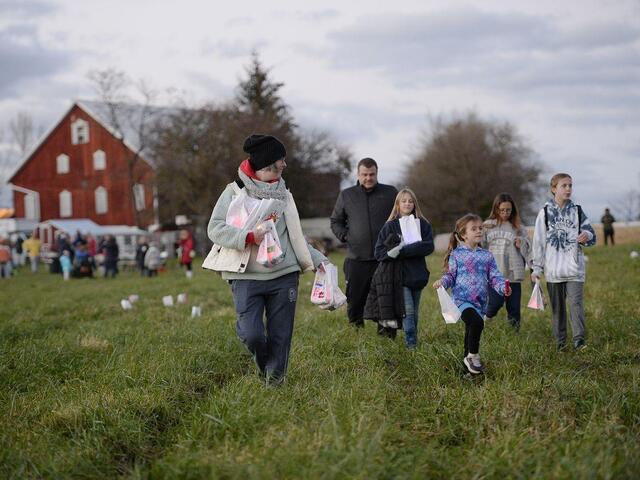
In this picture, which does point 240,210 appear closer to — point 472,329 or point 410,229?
point 472,329

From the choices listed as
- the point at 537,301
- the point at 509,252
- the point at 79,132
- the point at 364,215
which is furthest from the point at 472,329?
the point at 79,132

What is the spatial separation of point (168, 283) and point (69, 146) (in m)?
41.2

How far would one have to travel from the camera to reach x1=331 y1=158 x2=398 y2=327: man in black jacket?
948 cm

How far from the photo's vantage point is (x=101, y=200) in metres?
59.3

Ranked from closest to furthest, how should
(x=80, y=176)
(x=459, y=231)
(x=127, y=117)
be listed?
1. (x=459, y=231)
2. (x=127, y=117)
3. (x=80, y=176)

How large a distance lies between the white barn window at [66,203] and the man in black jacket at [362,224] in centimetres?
5420

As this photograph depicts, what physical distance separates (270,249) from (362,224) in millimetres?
3556

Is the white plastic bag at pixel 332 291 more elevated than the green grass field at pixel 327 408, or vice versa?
the white plastic bag at pixel 332 291

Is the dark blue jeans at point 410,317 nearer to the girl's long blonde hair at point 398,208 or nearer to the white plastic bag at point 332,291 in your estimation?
the girl's long blonde hair at point 398,208

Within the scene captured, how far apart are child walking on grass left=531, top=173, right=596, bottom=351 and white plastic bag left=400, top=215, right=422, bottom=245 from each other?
137 cm

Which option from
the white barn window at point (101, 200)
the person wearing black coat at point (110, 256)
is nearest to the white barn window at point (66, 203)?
the white barn window at point (101, 200)

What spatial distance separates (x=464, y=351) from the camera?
7383mm

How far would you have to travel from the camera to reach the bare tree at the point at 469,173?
5472 cm

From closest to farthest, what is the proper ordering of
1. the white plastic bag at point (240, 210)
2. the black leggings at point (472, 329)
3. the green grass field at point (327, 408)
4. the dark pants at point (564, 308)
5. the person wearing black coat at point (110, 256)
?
the green grass field at point (327, 408)
the white plastic bag at point (240, 210)
the black leggings at point (472, 329)
the dark pants at point (564, 308)
the person wearing black coat at point (110, 256)
